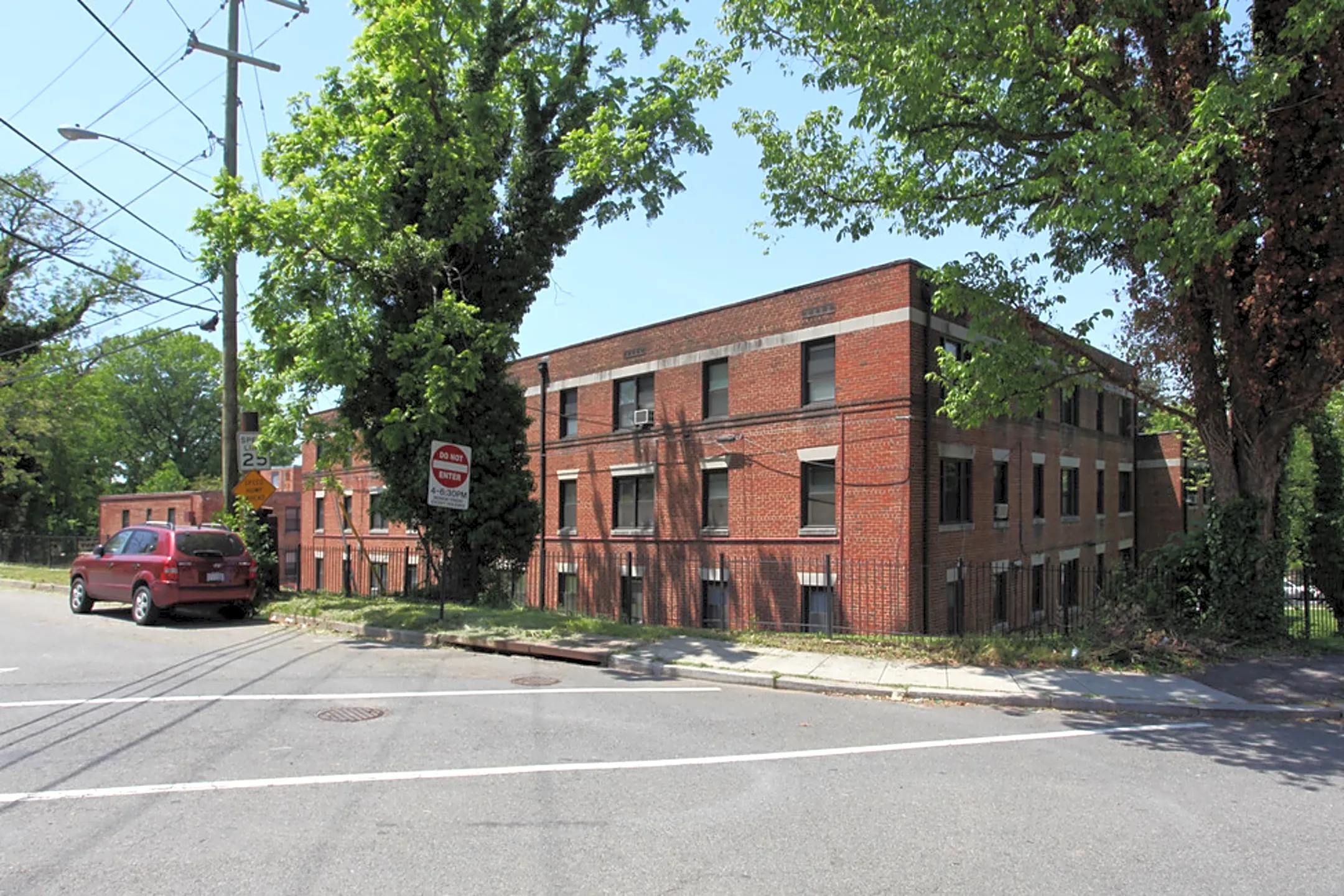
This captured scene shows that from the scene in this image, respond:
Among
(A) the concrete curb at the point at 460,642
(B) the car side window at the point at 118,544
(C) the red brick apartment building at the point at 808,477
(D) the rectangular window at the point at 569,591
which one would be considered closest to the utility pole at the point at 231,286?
(B) the car side window at the point at 118,544

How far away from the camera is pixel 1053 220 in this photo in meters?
9.55

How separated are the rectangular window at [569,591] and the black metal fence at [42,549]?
18.1 metres

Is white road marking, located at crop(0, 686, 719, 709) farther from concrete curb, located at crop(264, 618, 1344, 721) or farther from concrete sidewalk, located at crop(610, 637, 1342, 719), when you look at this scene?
concrete sidewalk, located at crop(610, 637, 1342, 719)

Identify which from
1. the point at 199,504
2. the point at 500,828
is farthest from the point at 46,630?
the point at 199,504

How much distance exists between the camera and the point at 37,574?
25.4 metres

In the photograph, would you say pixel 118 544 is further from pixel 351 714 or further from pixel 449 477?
pixel 351 714

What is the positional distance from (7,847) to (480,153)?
39.5ft

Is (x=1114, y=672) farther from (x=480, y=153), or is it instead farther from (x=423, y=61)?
(x=423, y=61)

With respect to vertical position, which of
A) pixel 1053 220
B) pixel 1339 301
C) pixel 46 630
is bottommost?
pixel 46 630

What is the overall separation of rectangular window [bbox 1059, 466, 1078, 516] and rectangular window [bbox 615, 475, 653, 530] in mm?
12156

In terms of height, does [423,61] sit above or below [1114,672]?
above

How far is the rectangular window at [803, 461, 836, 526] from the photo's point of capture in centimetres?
1927

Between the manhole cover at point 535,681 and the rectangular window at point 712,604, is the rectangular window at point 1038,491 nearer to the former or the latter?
the rectangular window at point 712,604

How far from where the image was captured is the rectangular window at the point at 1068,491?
24.8 meters
